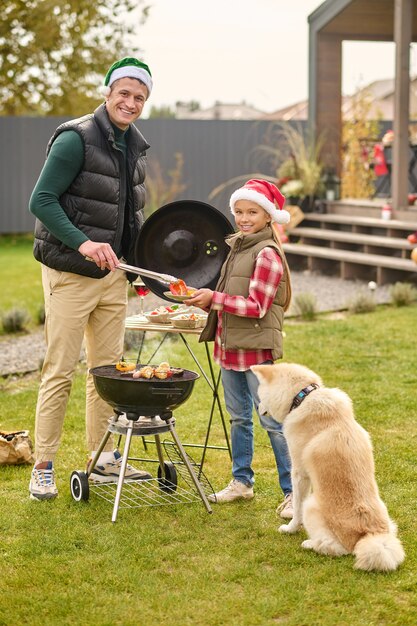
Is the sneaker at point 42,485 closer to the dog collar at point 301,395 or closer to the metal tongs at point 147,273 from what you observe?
the metal tongs at point 147,273

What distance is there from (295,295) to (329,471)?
7.28 meters

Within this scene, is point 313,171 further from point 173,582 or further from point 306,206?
point 173,582

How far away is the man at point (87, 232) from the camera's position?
15.2ft

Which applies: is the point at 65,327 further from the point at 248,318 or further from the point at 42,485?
the point at 248,318

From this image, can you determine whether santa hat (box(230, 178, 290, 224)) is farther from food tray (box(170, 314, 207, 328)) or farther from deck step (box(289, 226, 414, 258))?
deck step (box(289, 226, 414, 258))

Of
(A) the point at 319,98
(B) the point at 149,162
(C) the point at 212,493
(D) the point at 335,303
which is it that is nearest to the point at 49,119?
(B) the point at 149,162

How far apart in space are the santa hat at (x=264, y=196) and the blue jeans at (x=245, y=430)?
2.45 feet

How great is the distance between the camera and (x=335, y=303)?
36.8 ft

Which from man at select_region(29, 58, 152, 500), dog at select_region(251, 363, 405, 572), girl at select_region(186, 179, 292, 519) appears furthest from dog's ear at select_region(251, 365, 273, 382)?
man at select_region(29, 58, 152, 500)

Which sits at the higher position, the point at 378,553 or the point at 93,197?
the point at 93,197

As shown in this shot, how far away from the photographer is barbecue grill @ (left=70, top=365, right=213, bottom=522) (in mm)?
4441

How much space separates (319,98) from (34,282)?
→ 5279mm

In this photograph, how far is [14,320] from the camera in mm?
9883

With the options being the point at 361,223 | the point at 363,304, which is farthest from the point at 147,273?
the point at 361,223
